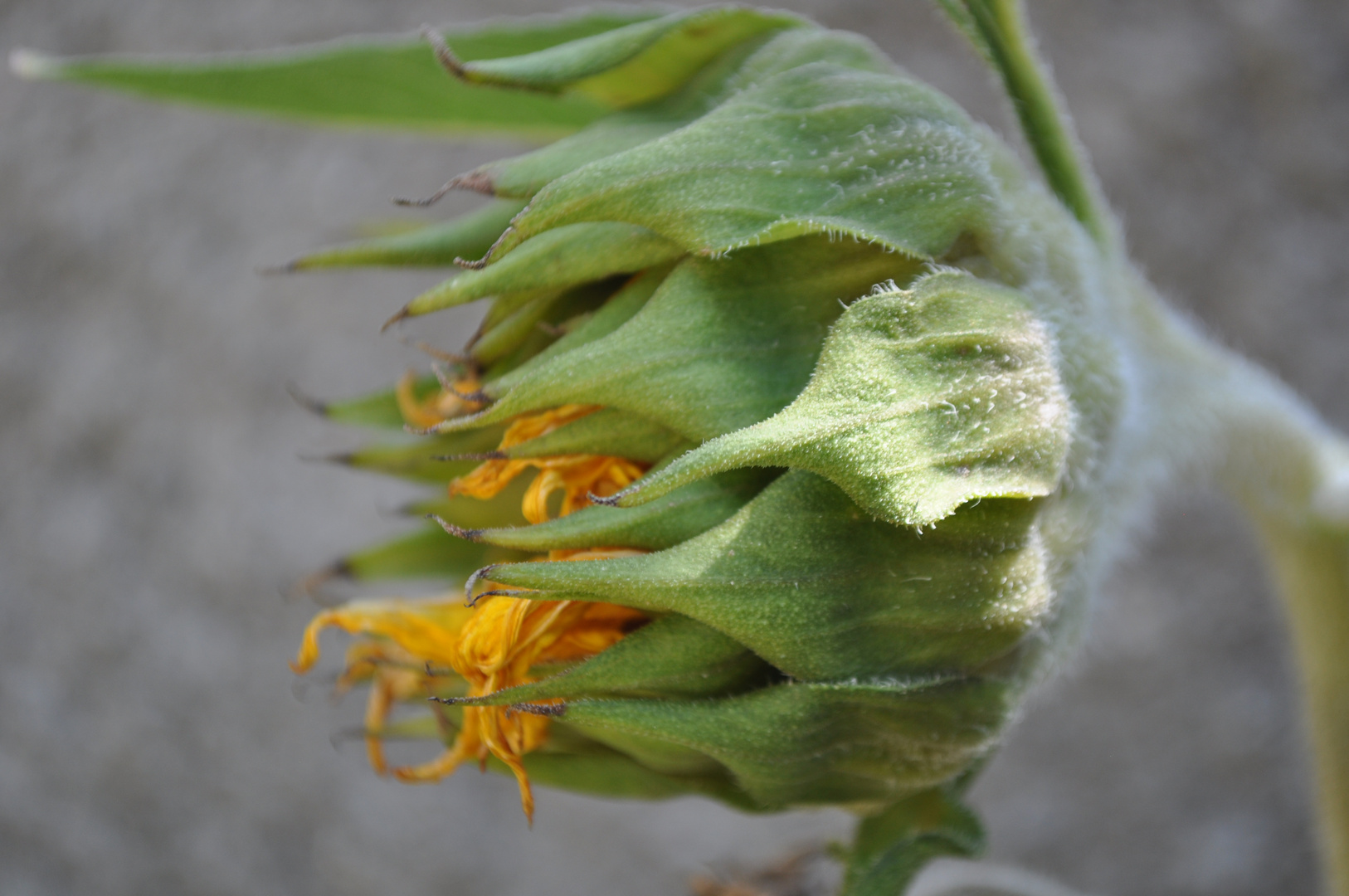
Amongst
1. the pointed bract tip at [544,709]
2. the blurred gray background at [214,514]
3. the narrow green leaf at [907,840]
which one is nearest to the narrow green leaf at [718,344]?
the pointed bract tip at [544,709]

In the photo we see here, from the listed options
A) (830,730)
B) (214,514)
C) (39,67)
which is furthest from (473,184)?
(214,514)

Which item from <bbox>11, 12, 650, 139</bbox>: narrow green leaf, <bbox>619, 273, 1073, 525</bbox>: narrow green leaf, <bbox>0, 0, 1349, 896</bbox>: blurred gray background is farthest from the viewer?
<bbox>0, 0, 1349, 896</bbox>: blurred gray background

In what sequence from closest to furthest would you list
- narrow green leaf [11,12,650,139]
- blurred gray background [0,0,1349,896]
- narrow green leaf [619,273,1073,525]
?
1. narrow green leaf [619,273,1073,525]
2. narrow green leaf [11,12,650,139]
3. blurred gray background [0,0,1349,896]

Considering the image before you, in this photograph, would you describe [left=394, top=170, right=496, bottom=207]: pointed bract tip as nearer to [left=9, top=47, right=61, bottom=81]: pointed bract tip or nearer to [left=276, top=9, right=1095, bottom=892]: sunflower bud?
[left=276, top=9, right=1095, bottom=892]: sunflower bud

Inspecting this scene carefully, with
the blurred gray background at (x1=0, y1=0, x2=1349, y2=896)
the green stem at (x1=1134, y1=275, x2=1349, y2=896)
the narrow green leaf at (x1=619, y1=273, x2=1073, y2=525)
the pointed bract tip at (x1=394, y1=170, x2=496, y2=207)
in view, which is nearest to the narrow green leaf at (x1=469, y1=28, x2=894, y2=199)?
the pointed bract tip at (x1=394, y1=170, x2=496, y2=207)

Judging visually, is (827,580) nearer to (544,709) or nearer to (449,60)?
(544,709)

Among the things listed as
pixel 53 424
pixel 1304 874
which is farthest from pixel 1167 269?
pixel 53 424

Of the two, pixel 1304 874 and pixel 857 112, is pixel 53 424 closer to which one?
pixel 857 112
